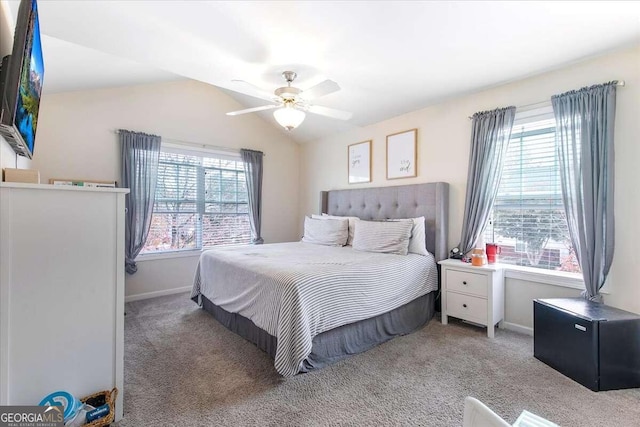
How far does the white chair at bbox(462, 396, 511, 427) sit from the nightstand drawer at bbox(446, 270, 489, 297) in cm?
228

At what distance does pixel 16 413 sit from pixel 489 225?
12.3 ft

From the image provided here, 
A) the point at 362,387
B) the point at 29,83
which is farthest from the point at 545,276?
the point at 29,83

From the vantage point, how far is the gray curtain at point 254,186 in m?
4.75

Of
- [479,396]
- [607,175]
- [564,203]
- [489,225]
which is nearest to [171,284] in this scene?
[479,396]

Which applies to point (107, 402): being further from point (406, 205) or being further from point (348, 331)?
point (406, 205)

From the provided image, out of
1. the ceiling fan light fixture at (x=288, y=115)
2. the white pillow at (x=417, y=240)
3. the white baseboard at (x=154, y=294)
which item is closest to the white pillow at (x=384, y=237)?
the white pillow at (x=417, y=240)

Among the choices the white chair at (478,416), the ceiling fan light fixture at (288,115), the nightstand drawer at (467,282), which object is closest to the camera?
the white chair at (478,416)

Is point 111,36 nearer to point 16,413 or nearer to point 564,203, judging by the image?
point 16,413

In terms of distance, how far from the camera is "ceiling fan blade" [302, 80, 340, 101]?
232 cm

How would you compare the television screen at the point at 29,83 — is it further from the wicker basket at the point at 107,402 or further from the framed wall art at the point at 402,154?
the framed wall art at the point at 402,154

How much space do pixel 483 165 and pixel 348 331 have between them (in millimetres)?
2155

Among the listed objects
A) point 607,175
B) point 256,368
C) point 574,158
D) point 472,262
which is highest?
point 574,158

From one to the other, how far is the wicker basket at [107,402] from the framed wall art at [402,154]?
3471mm

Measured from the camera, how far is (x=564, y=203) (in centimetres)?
244
